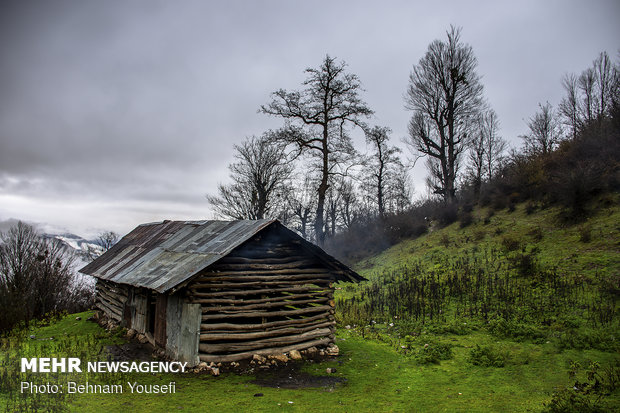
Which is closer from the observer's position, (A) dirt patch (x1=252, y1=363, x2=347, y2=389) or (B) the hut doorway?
(A) dirt patch (x1=252, y1=363, x2=347, y2=389)

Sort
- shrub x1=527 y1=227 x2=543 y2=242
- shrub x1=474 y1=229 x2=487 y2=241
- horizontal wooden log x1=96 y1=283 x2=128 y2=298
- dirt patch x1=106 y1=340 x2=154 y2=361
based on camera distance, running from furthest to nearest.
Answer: shrub x1=474 y1=229 x2=487 y2=241, shrub x1=527 y1=227 x2=543 y2=242, horizontal wooden log x1=96 y1=283 x2=128 y2=298, dirt patch x1=106 y1=340 x2=154 y2=361

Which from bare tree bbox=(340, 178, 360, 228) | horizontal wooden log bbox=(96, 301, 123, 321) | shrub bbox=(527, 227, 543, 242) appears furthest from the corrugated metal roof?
bare tree bbox=(340, 178, 360, 228)

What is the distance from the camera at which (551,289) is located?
12047 millimetres

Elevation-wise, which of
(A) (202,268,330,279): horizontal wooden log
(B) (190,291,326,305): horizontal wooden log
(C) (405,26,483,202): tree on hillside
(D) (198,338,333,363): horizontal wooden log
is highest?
(C) (405,26,483,202): tree on hillside

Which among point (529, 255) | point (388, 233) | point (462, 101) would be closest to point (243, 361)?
point (529, 255)

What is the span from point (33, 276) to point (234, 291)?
15.2 metres

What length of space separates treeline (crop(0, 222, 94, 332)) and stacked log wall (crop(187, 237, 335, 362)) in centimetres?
1098

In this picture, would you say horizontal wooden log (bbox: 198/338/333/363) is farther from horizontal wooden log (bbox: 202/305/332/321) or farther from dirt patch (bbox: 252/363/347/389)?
horizontal wooden log (bbox: 202/305/332/321)

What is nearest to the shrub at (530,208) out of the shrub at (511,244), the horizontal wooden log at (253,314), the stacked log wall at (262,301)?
the shrub at (511,244)

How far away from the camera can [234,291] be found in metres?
8.97

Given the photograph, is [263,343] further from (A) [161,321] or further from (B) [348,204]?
(B) [348,204]

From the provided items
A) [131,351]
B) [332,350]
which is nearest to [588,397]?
[332,350]

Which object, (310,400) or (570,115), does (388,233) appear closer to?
(570,115)

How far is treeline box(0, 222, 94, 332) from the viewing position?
1690cm
